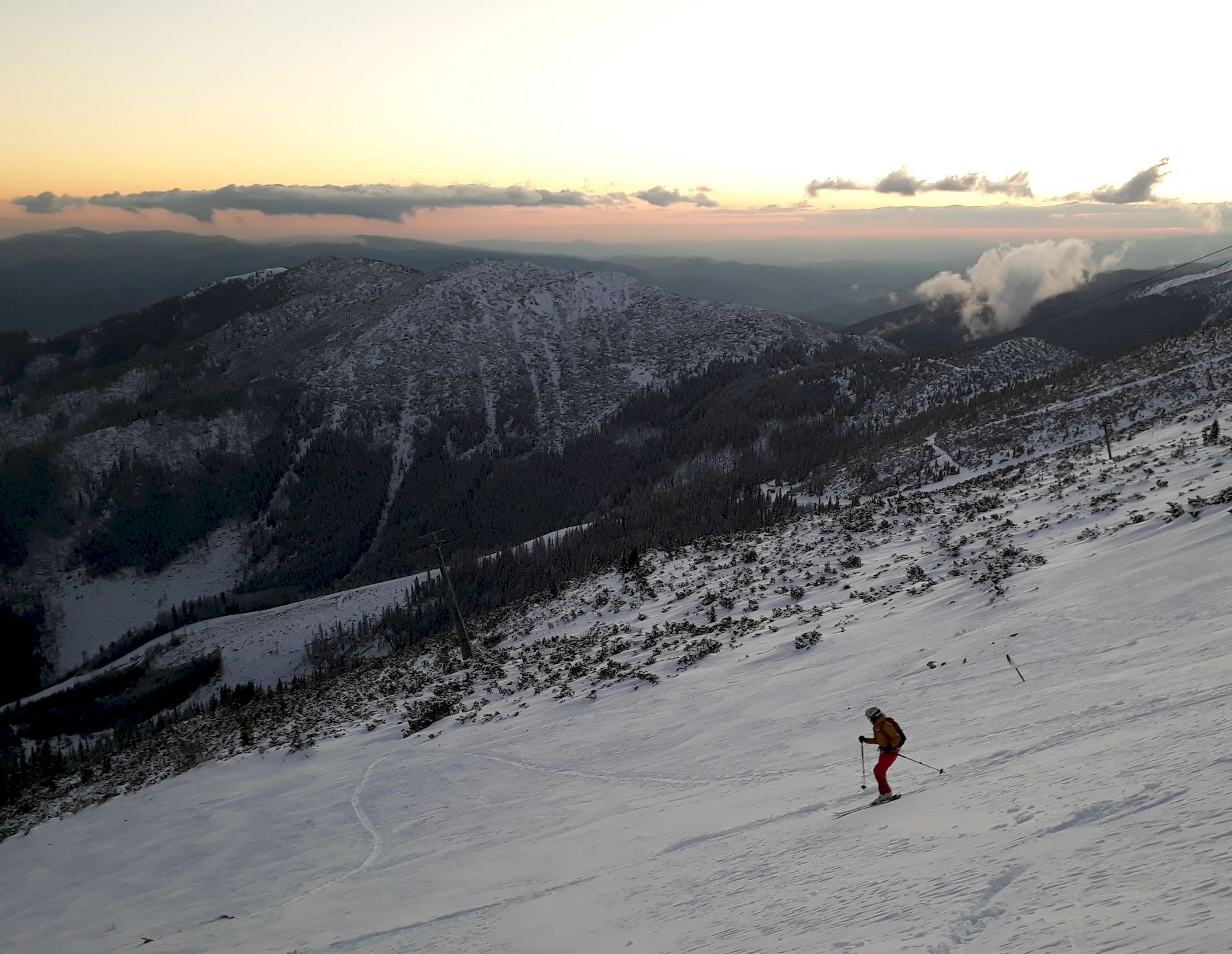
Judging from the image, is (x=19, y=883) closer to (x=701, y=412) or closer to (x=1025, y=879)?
(x=1025, y=879)

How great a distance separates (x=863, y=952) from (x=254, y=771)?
28707 millimetres

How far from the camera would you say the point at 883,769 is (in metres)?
12.3

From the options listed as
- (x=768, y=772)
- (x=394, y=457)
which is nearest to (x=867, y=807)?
(x=768, y=772)

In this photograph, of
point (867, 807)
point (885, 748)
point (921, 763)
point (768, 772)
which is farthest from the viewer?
point (768, 772)

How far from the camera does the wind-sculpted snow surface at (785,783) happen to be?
8641mm

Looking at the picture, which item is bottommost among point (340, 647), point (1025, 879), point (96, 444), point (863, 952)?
point (340, 647)

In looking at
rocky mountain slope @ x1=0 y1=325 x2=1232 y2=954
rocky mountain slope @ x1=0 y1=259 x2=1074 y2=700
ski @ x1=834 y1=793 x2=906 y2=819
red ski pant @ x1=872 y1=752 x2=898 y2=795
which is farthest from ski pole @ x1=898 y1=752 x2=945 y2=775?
rocky mountain slope @ x1=0 y1=259 x2=1074 y2=700

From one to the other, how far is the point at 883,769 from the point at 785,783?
3.08 metres

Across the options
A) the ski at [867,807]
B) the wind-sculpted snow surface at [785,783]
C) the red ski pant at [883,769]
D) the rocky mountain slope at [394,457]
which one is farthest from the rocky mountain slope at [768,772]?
the rocky mountain slope at [394,457]

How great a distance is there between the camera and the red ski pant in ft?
40.4

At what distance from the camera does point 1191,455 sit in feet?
99.9

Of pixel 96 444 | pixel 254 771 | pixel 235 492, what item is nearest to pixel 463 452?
pixel 235 492

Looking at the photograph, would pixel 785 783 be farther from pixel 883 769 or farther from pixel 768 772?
pixel 883 769

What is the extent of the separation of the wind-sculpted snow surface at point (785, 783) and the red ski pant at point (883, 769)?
0.54 metres
